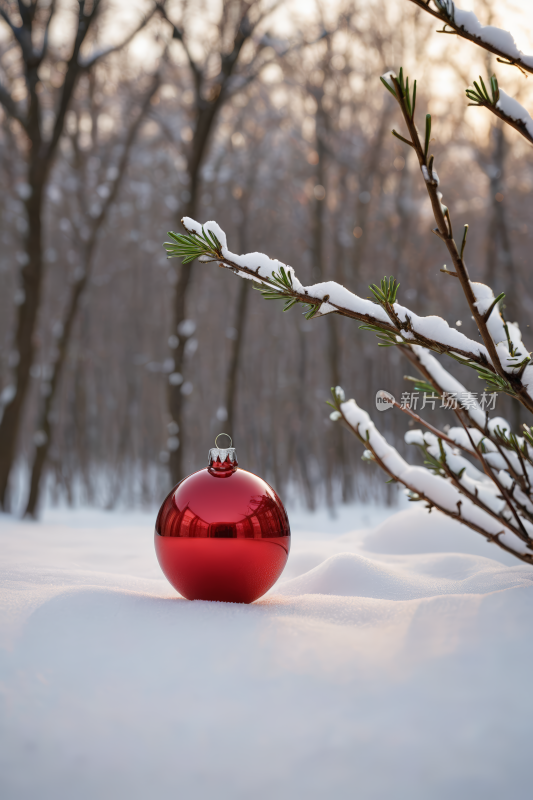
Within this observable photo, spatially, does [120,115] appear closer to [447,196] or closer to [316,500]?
[447,196]

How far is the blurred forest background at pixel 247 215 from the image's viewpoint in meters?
5.16

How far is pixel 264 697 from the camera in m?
1.05

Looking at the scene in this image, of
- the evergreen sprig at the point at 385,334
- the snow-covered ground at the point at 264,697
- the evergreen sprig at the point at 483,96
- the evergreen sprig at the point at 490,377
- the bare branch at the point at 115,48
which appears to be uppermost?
the bare branch at the point at 115,48

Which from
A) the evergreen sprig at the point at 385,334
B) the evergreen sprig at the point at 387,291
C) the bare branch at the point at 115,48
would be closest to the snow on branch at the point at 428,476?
the evergreen sprig at the point at 385,334

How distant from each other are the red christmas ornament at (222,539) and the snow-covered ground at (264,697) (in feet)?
0.29

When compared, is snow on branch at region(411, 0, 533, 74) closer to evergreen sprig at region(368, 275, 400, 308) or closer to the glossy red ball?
evergreen sprig at region(368, 275, 400, 308)

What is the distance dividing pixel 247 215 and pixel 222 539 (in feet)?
17.9

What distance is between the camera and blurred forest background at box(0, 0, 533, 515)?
5.16 m

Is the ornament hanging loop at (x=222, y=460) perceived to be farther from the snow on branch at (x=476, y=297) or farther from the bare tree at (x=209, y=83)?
the bare tree at (x=209, y=83)

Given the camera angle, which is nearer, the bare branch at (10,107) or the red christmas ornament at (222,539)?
the red christmas ornament at (222,539)

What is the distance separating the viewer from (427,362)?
69.4 inches

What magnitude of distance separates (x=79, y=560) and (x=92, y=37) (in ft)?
15.0

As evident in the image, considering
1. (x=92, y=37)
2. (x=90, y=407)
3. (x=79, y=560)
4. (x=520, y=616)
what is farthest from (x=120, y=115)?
(x=520, y=616)

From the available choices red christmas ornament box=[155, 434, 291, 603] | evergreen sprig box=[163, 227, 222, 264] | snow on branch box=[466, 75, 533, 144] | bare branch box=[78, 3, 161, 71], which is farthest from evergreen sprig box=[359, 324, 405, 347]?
bare branch box=[78, 3, 161, 71]
